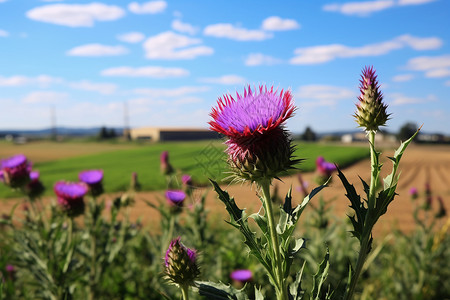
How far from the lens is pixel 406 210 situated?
62.0 feet

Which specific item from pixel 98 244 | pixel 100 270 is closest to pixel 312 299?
pixel 100 270

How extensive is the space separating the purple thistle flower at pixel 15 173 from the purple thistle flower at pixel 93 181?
63cm

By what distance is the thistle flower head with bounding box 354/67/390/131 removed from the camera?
64.9 inches

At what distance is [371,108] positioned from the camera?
1655 millimetres

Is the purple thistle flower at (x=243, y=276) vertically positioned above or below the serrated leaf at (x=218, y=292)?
below

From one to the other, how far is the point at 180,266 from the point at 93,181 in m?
3.19

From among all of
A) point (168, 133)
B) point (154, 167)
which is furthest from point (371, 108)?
point (168, 133)

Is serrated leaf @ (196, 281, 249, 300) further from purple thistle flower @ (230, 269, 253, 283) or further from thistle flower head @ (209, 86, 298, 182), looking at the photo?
purple thistle flower @ (230, 269, 253, 283)

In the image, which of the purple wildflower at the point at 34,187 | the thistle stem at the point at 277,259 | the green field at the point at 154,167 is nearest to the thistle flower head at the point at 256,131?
the green field at the point at 154,167

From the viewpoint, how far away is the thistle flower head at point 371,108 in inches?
64.9

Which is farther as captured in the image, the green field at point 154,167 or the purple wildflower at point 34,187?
the purple wildflower at point 34,187

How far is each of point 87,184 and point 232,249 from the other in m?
2.16

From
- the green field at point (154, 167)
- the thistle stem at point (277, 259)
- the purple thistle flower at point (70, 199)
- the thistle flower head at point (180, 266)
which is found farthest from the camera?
the purple thistle flower at point (70, 199)

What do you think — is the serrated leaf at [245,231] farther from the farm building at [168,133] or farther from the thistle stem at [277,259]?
the farm building at [168,133]
